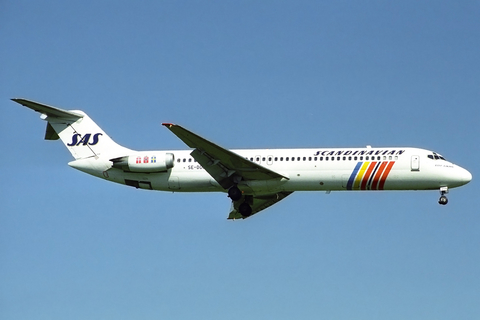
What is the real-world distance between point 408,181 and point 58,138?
17.8m

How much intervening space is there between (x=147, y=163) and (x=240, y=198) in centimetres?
486

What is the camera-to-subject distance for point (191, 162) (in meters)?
38.2

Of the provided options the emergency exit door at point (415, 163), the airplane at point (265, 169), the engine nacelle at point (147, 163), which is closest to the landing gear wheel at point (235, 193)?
the airplane at point (265, 169)

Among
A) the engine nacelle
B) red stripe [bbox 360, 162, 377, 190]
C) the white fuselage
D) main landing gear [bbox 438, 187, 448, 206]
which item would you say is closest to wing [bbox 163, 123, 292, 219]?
the white fuselage

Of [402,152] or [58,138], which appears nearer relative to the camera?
[402,152]

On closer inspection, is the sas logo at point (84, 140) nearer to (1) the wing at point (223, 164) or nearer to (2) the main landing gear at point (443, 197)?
(1) the wing at point (223, 164)

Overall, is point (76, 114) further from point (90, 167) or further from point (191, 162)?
point (191, 162)

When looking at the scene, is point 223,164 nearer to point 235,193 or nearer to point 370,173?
point 235,193

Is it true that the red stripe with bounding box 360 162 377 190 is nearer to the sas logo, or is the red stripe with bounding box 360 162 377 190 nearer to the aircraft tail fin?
the aircraft tail fin

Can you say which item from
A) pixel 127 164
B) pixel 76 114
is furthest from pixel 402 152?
pixel 76 114

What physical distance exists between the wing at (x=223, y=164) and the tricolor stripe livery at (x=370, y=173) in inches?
130

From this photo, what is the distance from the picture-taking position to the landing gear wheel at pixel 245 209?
132 feet

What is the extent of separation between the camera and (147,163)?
3794 centimetres

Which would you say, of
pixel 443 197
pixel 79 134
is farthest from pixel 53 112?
pixel 443 197
